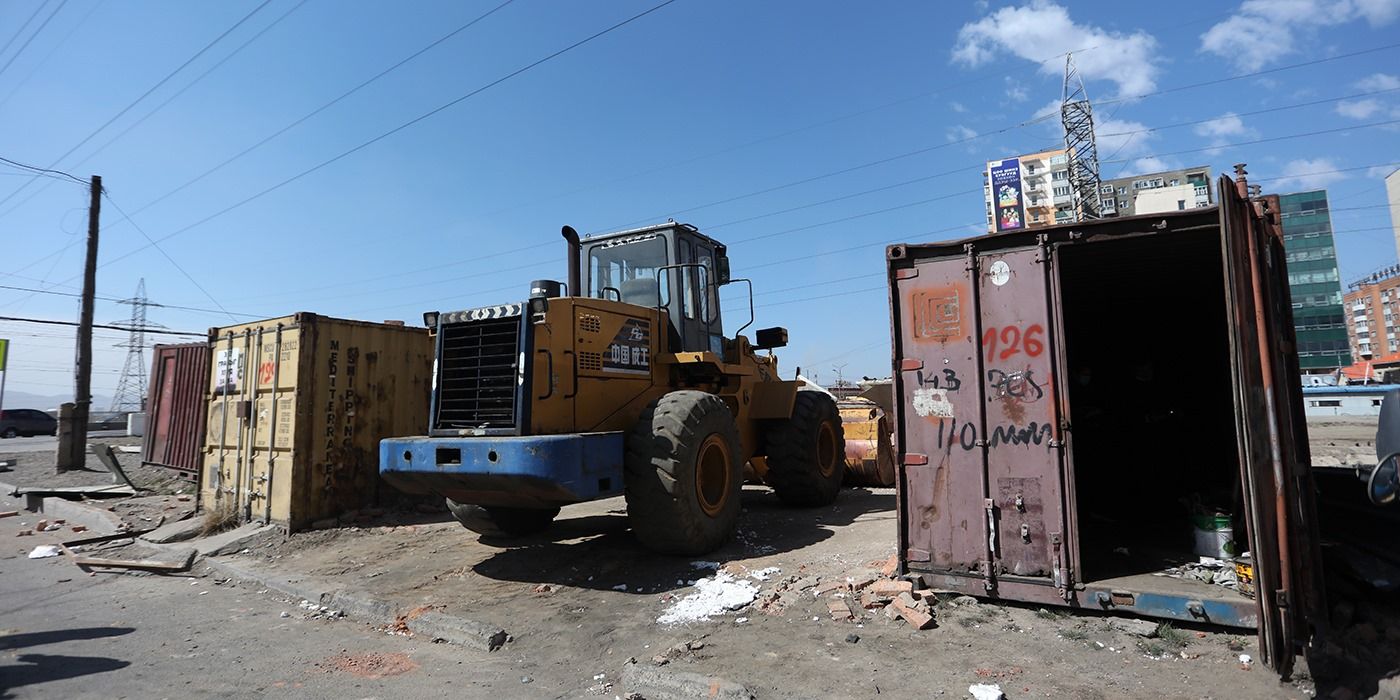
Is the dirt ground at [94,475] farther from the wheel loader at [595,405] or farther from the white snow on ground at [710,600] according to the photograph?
the white snow on ground at [710,600]

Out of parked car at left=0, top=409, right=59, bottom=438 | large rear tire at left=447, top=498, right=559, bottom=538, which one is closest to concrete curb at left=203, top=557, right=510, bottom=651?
large rear tire at left=447, top=498, right=559, bottom=538

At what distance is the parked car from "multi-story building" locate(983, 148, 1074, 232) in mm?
81447

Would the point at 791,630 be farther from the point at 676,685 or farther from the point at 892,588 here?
the point at 676,685

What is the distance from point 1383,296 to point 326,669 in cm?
14314

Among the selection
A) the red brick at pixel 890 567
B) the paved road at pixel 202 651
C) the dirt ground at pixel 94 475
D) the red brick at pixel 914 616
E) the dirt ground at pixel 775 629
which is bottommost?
the paved road at pixel 202 651

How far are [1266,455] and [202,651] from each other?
6.95m

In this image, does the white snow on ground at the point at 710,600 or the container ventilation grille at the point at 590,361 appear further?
the container ventilation grille at the point at 590,361

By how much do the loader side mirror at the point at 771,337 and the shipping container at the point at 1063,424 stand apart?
3.63 metres

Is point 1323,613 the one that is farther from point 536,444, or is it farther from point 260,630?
point 260,630

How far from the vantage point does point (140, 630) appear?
5.58 meters

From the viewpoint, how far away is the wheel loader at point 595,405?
5.88 metres

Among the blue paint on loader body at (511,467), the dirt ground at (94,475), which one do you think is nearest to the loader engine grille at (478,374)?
the blue paint on loader body at (511,467)

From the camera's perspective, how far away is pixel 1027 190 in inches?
3856

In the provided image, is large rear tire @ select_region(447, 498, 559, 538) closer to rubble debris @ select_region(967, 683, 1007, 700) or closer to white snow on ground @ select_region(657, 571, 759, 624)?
white snow on ground @ select_region(657, 571, 759, 624)
